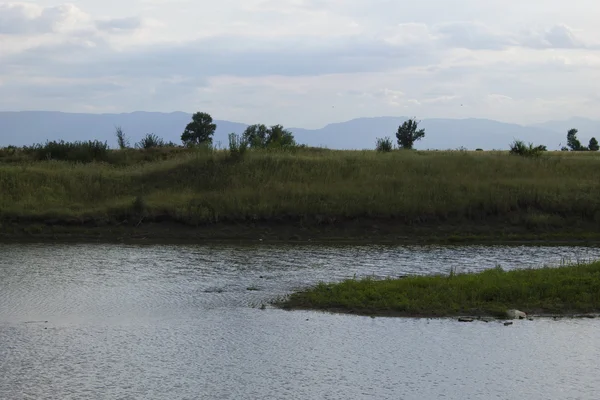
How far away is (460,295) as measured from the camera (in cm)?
1470

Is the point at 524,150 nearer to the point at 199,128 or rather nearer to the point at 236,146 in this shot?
the point at 236,146

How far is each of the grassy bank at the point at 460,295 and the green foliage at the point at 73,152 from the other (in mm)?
24715

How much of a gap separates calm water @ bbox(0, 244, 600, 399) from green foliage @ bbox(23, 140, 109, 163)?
19612mm

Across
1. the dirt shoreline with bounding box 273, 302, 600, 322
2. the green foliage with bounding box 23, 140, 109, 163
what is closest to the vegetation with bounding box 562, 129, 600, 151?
the green foliage with bounding box 23, 140, 109, 163

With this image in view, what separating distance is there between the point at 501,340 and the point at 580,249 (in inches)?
519

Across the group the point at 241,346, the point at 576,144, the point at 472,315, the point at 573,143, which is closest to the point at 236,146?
the point at 472,315

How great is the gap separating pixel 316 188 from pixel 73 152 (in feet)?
49.9

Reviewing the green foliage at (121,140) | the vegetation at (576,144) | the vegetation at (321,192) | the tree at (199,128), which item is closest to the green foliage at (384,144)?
the vegetation at (321,192)

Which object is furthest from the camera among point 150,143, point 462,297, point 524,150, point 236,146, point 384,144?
point 150,143

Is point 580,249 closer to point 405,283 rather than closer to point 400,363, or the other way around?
point 405,283

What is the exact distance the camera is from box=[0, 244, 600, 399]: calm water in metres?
9.75

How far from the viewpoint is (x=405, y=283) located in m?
15.6

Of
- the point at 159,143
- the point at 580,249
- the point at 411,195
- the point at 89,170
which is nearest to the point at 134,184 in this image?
the point at 89,170

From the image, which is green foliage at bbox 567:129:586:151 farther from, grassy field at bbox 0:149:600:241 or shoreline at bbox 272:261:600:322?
shoreline at bbox 272:261:600:322
